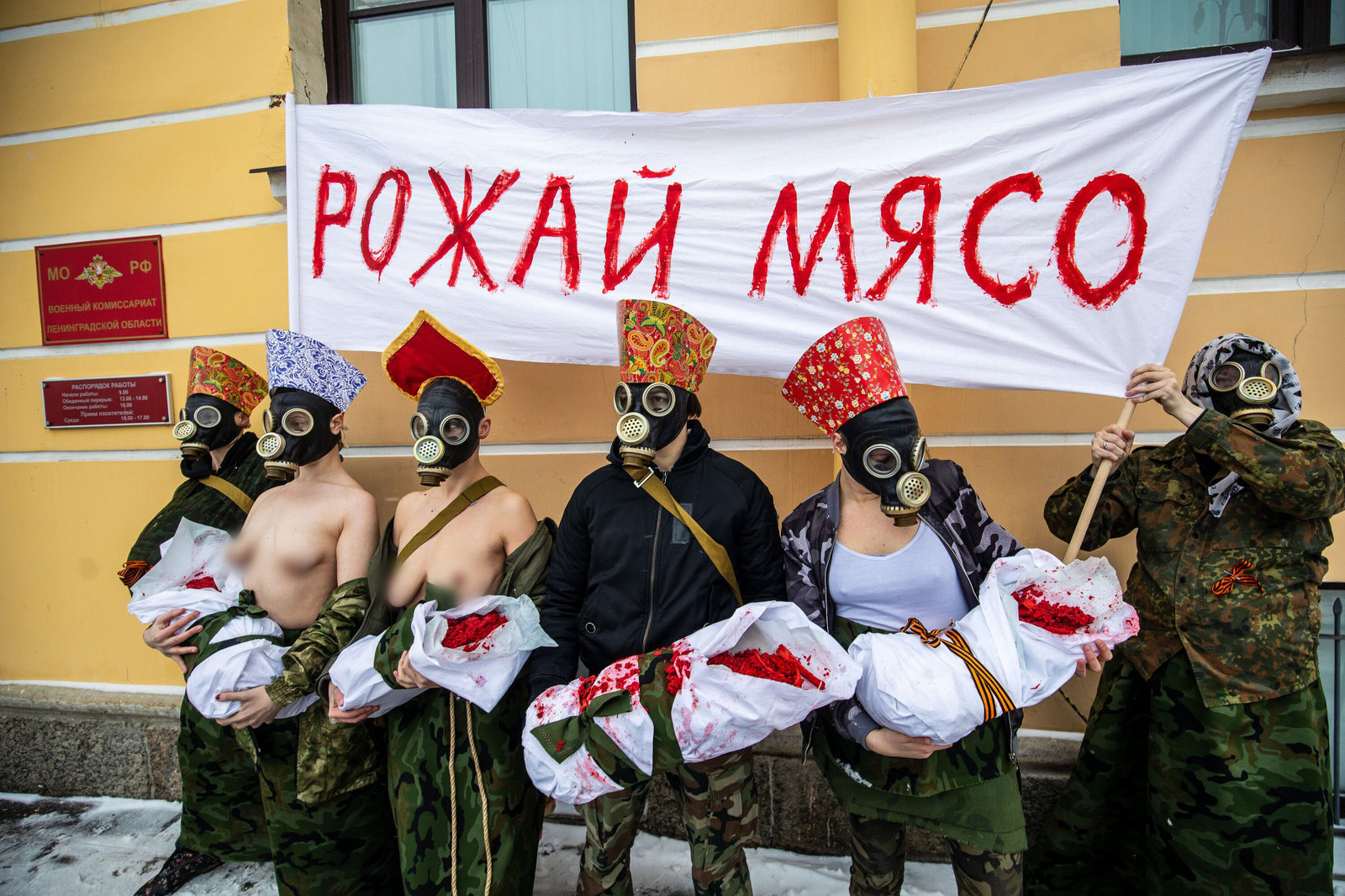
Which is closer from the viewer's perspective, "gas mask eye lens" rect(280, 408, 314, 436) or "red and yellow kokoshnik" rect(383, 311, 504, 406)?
"red and yellow kokoshnik" rect(383, 311, 504, 406)

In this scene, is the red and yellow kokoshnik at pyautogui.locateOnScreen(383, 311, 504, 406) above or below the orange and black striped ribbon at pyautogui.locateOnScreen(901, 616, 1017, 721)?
above

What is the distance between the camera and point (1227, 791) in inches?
87.7

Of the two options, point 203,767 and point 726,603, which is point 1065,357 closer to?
point 726,603

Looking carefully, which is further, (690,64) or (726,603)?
(690,64)

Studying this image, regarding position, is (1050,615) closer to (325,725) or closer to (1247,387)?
(1247,387)

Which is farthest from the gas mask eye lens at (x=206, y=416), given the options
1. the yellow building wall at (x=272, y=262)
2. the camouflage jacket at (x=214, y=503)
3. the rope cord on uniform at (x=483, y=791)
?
the rope cord on uniform at (x=483, y=791)

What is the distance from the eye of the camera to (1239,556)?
224 centimetres

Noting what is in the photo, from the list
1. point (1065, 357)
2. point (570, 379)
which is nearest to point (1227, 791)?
point (1065, 357)

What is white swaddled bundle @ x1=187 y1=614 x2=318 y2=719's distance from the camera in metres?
2.38

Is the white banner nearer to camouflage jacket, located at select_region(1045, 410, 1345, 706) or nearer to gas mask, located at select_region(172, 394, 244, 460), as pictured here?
camouflage jacket, located at select_region(1045, 410, 1345, 706)

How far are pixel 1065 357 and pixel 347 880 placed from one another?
10.9 feet

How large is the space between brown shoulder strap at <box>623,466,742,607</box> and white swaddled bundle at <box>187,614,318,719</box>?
150 cm

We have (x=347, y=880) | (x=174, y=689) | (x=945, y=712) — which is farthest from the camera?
(x=174, y=689)

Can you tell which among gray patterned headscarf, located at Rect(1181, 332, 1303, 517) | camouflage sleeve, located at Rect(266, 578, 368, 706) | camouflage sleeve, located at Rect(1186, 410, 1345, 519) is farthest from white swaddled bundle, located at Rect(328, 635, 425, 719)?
gray patterned headscarf, located at Rect(1181, 332, 1303, 517)
